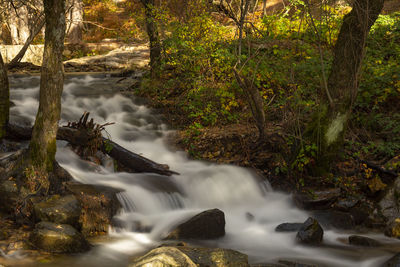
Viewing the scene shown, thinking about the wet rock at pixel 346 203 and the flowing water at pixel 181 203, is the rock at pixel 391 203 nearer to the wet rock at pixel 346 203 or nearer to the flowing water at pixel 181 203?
the wet rock at pixel 346 203

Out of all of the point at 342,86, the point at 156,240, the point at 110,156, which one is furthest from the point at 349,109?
the point at 110,156

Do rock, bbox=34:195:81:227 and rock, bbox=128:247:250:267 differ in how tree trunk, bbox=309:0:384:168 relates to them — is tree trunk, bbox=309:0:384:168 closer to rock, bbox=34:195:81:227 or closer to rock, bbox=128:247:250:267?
rock, bbox=128:247:250:267

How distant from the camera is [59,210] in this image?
5.78m

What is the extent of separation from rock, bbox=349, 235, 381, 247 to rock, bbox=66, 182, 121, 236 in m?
3.93

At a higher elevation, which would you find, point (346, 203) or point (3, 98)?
point (3, 98)

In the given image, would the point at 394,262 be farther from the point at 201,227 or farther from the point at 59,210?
the point at 59,210

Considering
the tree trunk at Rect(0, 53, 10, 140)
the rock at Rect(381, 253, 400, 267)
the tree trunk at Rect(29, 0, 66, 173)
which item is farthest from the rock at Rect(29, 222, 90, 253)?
the rock at Rect(381, 253, 400, 267)

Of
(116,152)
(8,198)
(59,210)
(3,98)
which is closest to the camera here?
(59,210)

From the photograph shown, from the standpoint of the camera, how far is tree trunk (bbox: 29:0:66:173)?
6.00m

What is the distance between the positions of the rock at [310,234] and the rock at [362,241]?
0.49 m

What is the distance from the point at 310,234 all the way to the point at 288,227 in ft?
1.85

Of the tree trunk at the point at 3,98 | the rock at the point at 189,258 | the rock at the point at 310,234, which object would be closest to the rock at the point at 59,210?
the rock at the point at 189,258

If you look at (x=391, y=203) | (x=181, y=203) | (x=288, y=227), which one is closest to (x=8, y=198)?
(x=181, y=203)

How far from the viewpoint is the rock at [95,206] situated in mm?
6105
